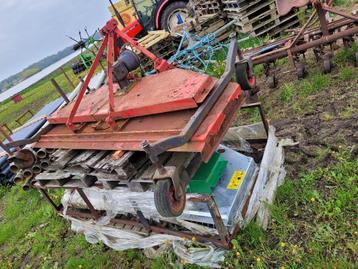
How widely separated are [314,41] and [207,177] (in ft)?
9.40

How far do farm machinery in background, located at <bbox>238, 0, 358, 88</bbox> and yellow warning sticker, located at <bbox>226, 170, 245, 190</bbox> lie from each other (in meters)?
1.88

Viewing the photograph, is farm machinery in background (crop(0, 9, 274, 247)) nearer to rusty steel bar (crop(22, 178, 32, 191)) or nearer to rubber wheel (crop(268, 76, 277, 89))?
rusty steel bar (crop(22, 178, 32, 191))

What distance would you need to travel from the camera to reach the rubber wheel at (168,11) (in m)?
9.34

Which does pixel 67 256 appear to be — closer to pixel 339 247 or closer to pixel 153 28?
pixel 339 247

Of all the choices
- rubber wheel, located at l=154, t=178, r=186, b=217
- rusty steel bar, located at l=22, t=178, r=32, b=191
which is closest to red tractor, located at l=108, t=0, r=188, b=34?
rusty steel bar, located at l=22, t=178, r=32, b=191

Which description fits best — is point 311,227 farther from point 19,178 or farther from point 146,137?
point 19,178

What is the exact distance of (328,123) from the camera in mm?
3748

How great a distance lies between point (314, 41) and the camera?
4.57m

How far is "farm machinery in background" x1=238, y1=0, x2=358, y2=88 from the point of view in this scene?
438 cm

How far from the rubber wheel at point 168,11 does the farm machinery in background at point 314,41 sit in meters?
4.48

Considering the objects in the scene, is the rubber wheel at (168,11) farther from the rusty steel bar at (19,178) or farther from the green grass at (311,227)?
the green grass at (311,227)

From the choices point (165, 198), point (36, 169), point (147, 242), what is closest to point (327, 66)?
point (147, 242)

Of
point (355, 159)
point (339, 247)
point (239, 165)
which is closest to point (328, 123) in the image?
point (355, 159)

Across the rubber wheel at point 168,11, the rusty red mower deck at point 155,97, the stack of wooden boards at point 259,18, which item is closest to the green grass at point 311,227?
the rusty red mower deck at point 155,97
